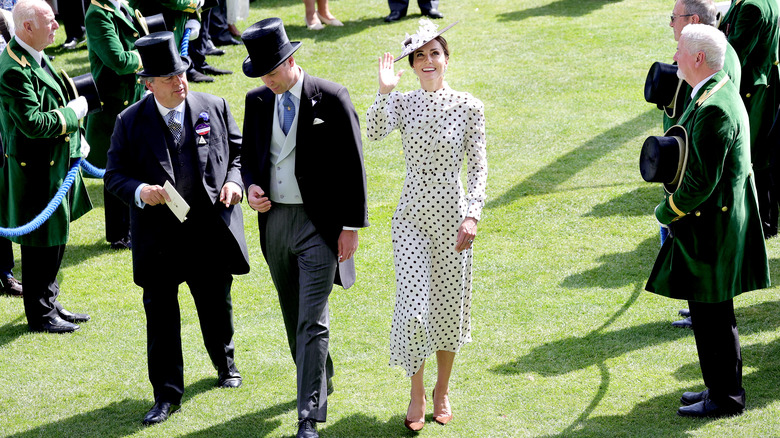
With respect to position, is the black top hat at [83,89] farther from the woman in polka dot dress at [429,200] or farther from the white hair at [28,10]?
the woman in polka dot dress at [429,200]

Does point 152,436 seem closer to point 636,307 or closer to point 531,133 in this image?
point 636,307

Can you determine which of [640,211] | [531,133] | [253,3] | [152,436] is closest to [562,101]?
[531,133]

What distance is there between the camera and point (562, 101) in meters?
10.9

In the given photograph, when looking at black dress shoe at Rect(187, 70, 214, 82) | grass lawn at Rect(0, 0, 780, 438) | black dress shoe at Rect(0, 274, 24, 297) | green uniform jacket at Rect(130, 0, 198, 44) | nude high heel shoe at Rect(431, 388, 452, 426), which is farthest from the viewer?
black dress shoe at Rect(187, 70, 214, 82)

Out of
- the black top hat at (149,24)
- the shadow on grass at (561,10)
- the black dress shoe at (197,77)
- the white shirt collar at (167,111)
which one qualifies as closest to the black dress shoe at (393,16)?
the shadow on grass at (561,10)

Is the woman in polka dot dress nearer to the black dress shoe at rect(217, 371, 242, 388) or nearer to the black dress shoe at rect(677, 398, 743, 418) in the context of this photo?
the black dress shoe at rect(217, 371, 242, 388)

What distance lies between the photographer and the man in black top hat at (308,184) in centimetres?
492

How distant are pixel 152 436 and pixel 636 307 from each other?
11.2 ft

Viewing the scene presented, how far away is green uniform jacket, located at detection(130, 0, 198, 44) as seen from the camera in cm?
973

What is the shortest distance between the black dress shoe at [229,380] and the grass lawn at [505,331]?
0.25 ft

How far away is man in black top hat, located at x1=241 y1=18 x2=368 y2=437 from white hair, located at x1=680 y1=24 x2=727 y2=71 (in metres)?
1.79

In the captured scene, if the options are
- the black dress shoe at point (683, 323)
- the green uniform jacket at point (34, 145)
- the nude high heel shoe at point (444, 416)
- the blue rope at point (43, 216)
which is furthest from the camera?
the blue rope at point (43, 216)

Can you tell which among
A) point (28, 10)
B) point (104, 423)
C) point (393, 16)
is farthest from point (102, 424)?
point (393, 16)

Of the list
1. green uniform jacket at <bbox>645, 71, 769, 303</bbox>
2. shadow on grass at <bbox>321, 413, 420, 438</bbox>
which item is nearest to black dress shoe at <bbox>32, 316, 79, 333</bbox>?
shadow on grass at <bbox>321, 413, 420, 438</bbox>
